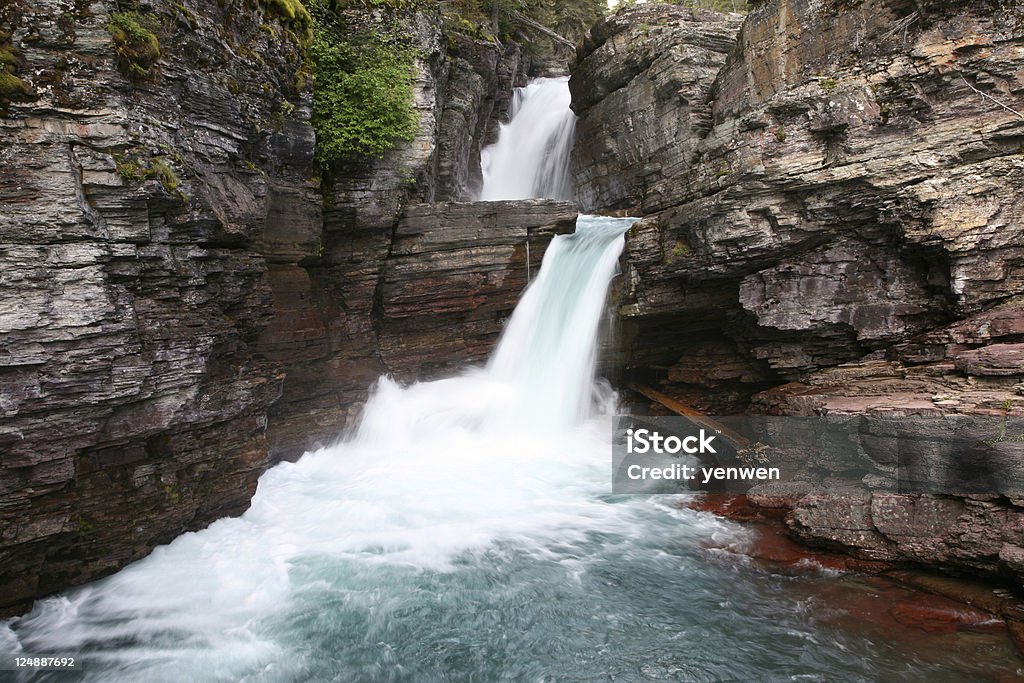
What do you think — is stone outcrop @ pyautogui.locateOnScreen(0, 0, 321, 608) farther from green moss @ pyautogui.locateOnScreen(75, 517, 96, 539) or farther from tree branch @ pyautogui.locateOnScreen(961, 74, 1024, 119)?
tree branch @ pyautogui.locateOnScreen(961, 74, 1024, 119)

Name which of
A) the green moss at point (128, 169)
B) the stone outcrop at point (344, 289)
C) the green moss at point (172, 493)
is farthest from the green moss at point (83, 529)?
the green moss at point (128, 169)

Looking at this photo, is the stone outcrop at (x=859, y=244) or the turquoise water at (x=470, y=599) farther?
the stone outcrop at (x=859, y=244)

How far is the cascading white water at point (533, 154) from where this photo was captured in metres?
19.6

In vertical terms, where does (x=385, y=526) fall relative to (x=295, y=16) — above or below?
below

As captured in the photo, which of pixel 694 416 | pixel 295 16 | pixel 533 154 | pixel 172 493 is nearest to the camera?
pixel 172 493

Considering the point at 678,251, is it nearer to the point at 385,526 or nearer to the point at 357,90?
the point at 357,90

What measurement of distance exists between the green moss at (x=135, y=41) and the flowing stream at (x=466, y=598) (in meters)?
6.67

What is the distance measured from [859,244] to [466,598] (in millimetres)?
8719

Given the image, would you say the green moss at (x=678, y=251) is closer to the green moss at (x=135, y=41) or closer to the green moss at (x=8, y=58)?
the green moss at (x=135, y=41)

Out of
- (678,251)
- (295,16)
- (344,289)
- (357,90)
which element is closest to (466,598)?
(344,289)

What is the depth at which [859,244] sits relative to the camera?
10.4 metres

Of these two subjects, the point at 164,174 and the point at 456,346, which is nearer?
the point at 164,174

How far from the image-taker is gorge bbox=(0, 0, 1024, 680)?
702 cm

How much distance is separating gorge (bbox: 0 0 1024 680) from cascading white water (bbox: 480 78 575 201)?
4.63 metres
